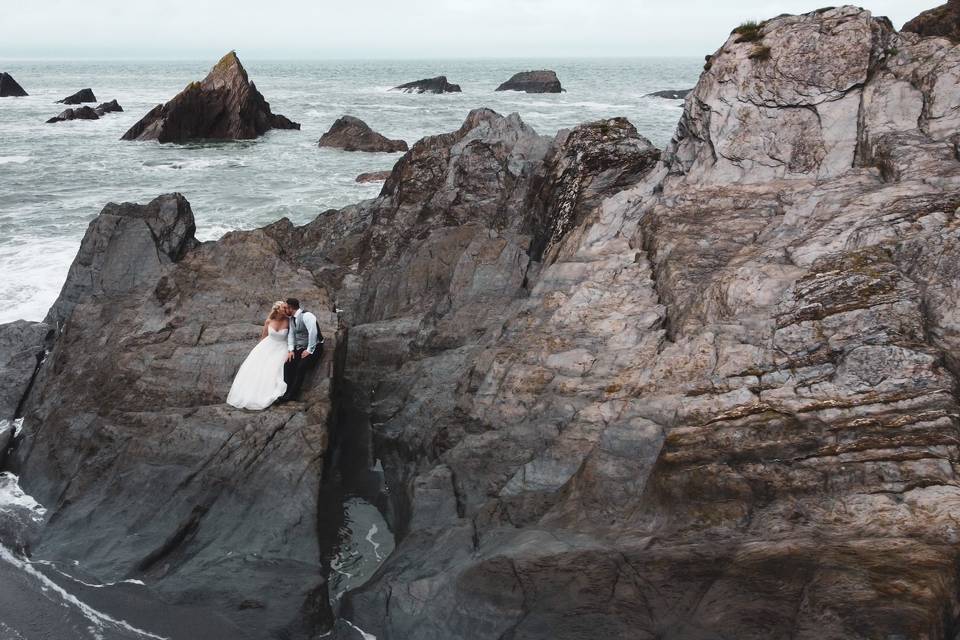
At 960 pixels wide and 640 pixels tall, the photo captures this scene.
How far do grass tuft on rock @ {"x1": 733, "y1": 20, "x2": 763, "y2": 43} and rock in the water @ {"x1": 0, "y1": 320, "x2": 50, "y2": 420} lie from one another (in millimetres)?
14281

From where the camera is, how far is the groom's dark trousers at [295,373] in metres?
12.3

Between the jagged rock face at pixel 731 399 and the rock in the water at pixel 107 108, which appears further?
the rock in the water at pixel 107 108

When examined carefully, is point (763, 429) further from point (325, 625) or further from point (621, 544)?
point (325, 625)

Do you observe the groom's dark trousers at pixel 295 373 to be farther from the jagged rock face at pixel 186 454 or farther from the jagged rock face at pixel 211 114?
the jagged rock face at pixel 211 114

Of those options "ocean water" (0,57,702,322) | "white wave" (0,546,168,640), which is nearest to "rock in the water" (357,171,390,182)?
"ocean water" (0,57,702,322)

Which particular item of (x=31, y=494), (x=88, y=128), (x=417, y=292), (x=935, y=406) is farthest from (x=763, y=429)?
(x=88, y=128)

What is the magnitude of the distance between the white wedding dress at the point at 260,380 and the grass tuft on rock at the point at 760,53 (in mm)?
9101

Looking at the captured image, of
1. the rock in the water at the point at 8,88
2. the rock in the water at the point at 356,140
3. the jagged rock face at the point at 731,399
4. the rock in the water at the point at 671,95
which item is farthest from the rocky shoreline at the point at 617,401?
the rock in the water at the point at 8,88

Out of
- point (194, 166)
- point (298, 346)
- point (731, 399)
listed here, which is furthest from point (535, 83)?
point (731, 399)

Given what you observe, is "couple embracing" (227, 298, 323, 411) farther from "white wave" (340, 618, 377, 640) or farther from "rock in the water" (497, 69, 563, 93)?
"rock in the water" (497, 69, 563, 93)

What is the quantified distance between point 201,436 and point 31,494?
293 cm

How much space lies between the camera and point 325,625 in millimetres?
9656

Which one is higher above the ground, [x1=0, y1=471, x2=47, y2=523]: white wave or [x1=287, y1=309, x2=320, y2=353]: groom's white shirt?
[x1=287, y1=309, x2=320, y2=353]: groom's white shirt

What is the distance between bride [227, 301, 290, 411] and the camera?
12086mm
